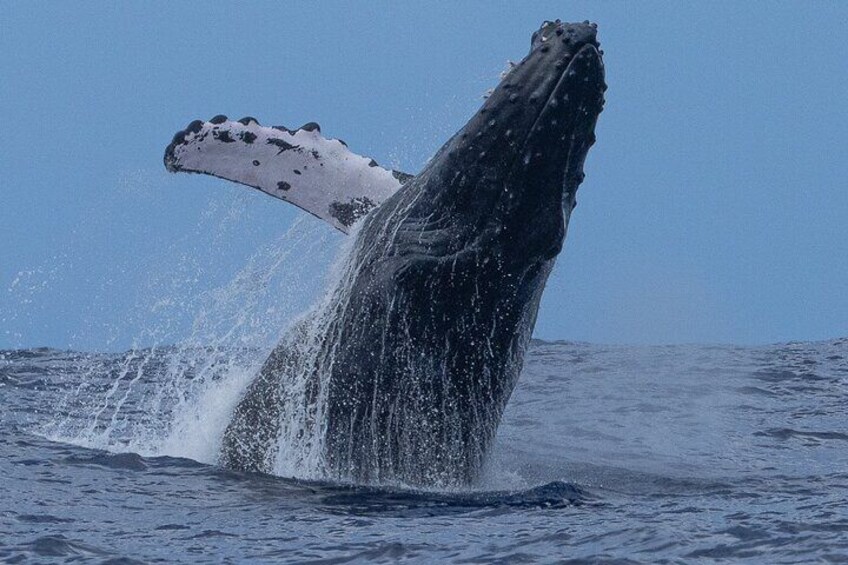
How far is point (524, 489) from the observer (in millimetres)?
9695

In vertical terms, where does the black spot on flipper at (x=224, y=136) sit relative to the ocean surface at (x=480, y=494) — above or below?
above

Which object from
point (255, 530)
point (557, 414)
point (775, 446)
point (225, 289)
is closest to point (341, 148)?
point (225, 289)

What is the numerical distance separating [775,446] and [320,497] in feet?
19.1

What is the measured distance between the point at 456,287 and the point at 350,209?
6.08 feet

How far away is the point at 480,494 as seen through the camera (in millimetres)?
9469

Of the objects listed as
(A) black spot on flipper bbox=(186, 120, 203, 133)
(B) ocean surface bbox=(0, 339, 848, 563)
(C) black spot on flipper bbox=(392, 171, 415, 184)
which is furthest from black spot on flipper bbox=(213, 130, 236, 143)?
(B) ocean surface bbox=(0, 339, 848, 563)

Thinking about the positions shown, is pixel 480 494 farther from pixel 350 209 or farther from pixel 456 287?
pixel 350 209

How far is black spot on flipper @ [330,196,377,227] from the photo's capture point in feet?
35.8

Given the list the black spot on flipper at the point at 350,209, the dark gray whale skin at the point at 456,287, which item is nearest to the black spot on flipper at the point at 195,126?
the black spot on flipper at the point at 350,209

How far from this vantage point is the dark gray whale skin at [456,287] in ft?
30.1

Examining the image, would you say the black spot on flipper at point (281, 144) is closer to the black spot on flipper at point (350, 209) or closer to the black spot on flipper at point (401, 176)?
the black spot on flipper at point (350, 209)

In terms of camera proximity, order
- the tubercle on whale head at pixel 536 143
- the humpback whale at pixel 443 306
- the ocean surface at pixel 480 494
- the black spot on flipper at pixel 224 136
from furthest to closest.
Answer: the black spot on flipper at pixel 224 136, the humpback whale at pixel 443 306, the tubercle on whale head at pixel 536 143, the ocean surface at pixel 480 494

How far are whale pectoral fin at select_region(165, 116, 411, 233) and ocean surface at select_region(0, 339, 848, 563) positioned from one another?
1.67 m

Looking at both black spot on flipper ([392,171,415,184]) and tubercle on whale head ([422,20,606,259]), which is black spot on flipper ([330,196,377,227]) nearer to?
black spot on flipper ([392,171,415,184])
